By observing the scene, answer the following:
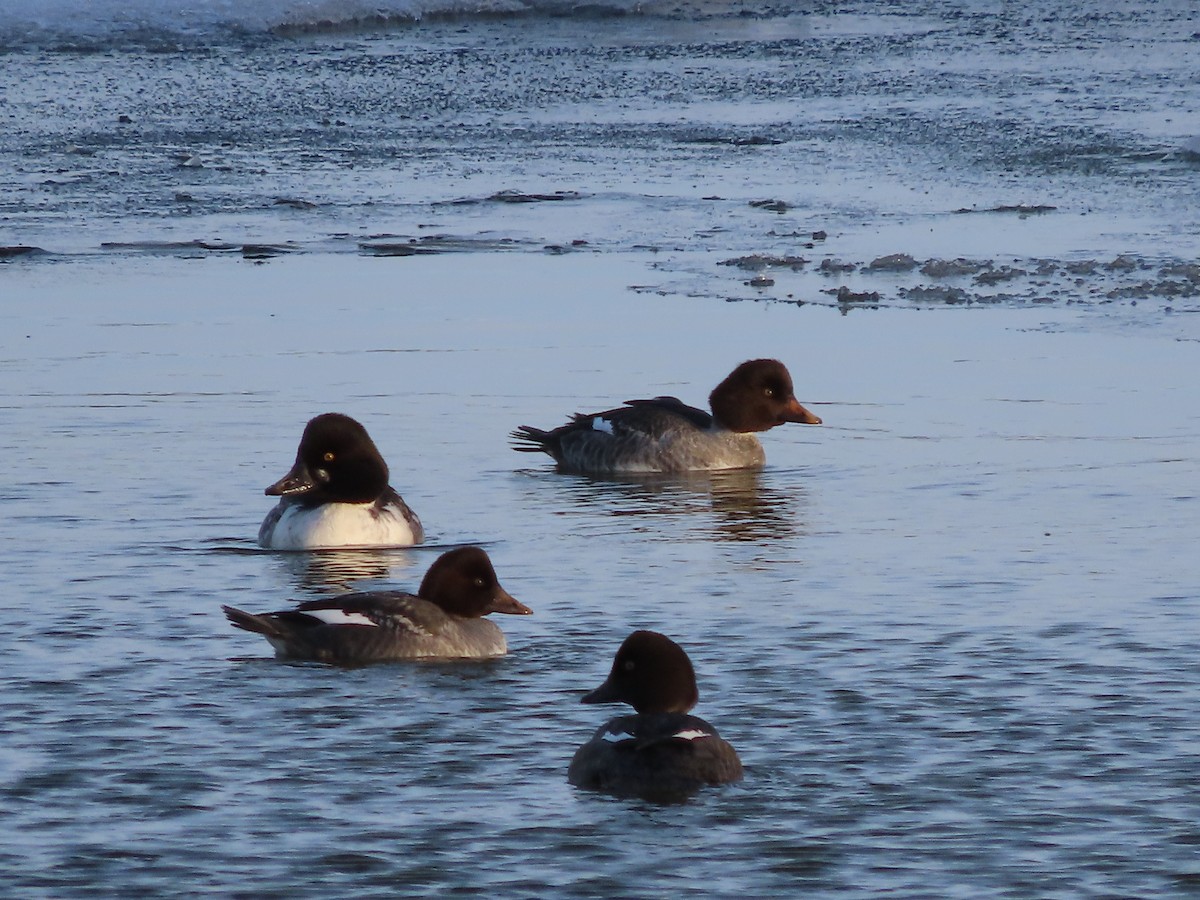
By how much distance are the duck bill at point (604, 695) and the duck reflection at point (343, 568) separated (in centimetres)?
253

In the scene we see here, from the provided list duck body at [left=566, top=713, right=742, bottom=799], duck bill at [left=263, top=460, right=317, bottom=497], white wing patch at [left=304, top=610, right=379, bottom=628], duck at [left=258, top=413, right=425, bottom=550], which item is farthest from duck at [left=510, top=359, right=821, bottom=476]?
duck body at [left=566, top=713, right=742, bottom=799]

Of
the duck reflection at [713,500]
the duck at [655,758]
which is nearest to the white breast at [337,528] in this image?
the duck reflection at [713,500]

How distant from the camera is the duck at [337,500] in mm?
10359

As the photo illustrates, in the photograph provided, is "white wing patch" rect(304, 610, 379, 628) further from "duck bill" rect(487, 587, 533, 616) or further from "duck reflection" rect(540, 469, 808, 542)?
"duck reflection" rect(540, 469, 808, 542)

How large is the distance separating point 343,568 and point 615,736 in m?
3.71

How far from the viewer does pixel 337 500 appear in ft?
34.6

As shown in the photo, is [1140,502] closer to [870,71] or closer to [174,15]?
[870,71]

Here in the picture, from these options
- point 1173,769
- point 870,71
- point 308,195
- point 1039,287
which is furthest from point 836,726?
point 870,71

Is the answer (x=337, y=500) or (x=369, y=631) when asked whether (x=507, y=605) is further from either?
(x=337, y=500)

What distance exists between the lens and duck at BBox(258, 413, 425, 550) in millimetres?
10359

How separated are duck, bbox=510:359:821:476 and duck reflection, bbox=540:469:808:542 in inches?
3.2

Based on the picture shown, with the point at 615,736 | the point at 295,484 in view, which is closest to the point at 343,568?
the point at 295,484

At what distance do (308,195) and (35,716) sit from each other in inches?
535

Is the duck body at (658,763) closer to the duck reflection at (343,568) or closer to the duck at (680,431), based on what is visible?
the duck reflection at (343,568)
